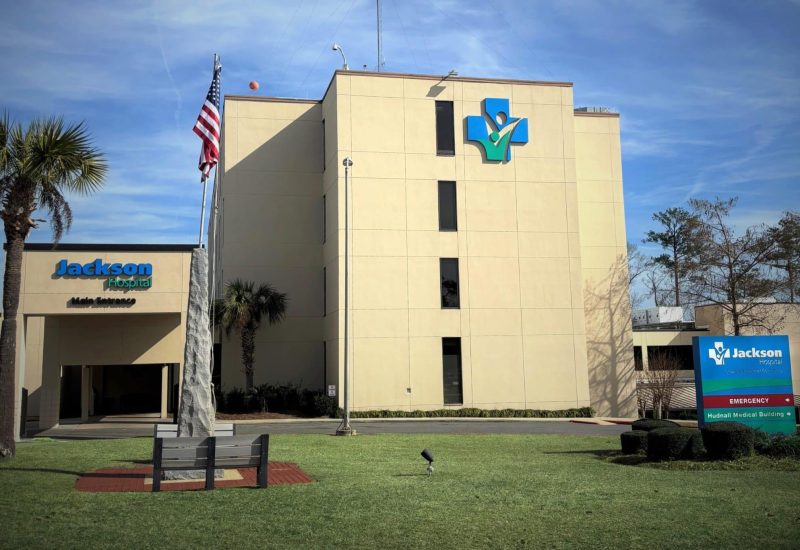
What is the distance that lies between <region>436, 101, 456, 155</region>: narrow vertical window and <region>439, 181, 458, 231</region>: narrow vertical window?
5.91ft

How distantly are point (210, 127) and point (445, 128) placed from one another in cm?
2337

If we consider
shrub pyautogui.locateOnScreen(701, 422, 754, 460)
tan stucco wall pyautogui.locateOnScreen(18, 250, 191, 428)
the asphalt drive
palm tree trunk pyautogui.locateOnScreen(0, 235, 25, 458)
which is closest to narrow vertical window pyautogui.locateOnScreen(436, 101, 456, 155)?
the asphalt drive

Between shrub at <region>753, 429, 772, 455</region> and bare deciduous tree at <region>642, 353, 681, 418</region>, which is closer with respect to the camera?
shrub at <region>753, 429, 772, 455</region>

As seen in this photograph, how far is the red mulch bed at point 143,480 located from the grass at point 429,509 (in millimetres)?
373

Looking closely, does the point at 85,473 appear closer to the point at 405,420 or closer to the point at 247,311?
the point at 405,420

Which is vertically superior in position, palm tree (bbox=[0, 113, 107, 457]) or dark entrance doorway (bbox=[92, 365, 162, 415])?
palm tree (bbox=[0, 113, 107, 457])

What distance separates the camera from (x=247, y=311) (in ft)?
124

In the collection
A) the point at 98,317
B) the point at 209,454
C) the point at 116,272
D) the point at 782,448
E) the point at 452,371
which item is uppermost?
the point at 116,272

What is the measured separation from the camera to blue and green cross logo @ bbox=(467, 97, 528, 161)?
126 ft

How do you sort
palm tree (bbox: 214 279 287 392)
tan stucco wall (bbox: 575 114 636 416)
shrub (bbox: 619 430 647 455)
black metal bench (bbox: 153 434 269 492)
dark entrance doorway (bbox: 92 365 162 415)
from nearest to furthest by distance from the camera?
black metal bench (bbox: 153 434 269 492)
shrub (bbox: 619 430 647 455)
palm tree (bbox: 214 279 287 392)
tan stucco wall (bbox: 575 114 636 416)
dark entrance doorway (bbox: 92 365 162 415)

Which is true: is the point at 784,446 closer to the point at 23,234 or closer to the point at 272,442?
the point at 272,442

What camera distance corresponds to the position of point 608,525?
9.45 meters

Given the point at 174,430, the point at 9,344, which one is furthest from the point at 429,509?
the point at 9,344

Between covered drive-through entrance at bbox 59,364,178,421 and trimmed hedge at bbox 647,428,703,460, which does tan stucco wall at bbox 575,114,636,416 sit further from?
covered drive-through entrance at bbox 59,364,178,421
